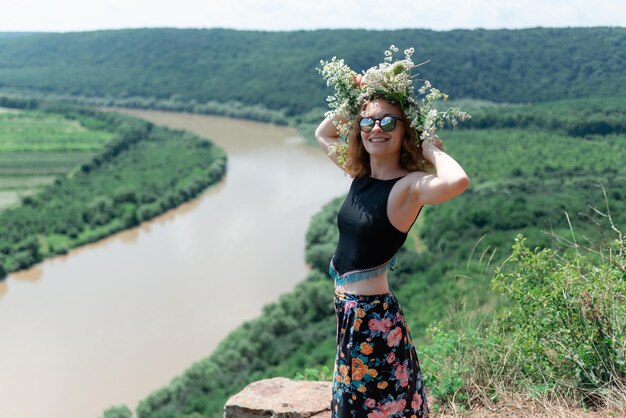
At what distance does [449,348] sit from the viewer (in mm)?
3533

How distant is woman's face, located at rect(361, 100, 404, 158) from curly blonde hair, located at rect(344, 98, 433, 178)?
18mm

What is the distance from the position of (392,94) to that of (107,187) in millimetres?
23803

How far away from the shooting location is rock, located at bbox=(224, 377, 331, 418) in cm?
340

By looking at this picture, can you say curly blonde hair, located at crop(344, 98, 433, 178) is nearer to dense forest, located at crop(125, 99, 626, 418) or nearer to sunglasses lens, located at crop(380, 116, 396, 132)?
sunglasses lens, located at crop(380, 116, 396, 132)

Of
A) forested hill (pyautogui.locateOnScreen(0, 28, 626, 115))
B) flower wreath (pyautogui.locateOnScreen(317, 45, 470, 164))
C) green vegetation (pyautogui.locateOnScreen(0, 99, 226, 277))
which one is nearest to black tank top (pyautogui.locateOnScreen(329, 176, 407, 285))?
flower wreath (pyautogui.locateOnScreen(317, 45, 470, 164))

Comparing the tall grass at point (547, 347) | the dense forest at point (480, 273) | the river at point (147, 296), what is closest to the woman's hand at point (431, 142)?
the dense forest at point (480, 273)

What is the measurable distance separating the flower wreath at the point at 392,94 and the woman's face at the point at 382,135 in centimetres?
3

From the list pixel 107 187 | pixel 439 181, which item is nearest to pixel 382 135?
pixel 439 181

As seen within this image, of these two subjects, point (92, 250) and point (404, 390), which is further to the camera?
point (92, 250)

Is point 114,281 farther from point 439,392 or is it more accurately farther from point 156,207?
point 439,392

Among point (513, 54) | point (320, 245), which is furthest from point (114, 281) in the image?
point (513, 54)

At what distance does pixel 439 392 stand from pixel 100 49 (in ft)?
194

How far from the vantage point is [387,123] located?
2.41 m

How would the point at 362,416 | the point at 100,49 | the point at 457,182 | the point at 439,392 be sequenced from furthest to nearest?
the point at 100,49 → the point at 439,392 → the point at 362,416 → the point at 457,182
